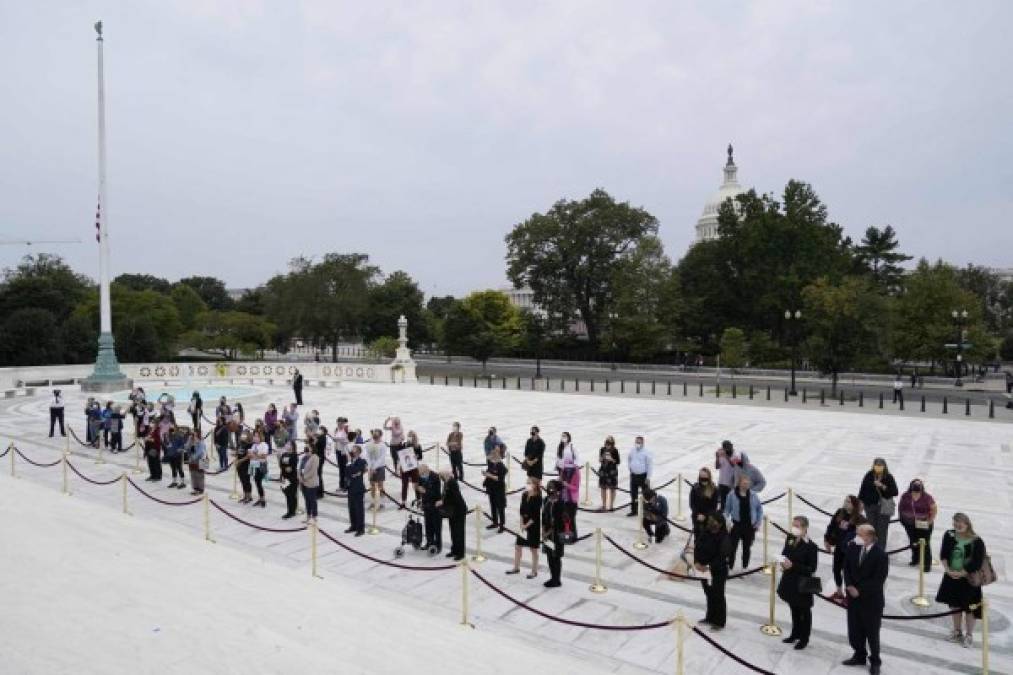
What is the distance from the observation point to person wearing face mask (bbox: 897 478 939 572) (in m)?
10.2

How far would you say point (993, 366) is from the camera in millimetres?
66812

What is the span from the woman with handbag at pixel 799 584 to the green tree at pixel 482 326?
5387 centimetres

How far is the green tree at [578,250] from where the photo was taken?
2709 inches

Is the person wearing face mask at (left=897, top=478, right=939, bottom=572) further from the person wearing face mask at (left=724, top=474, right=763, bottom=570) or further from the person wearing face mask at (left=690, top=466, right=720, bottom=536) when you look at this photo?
the person wearing face mask at (left=690, top=466, right=720, bottom=536)

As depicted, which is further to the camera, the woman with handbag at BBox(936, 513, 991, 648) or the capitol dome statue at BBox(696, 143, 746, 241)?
the capitol dome statue at BBox(696, 143, 746, 241)

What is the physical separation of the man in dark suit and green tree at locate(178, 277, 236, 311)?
128389 mm

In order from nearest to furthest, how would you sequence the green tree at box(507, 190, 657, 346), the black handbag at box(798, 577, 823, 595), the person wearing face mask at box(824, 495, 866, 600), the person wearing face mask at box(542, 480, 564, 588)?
the black handbag at box(798, 577, 823, 595) < the person wearing face mask at box(824, 495, 866, 600) < the person wearing face mask at box(542, 480, 564, 588) < the green tree at box(507, 190, 657, 346)

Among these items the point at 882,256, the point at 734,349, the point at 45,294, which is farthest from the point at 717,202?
the point at 45,294

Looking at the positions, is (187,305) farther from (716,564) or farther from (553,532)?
(716,564)

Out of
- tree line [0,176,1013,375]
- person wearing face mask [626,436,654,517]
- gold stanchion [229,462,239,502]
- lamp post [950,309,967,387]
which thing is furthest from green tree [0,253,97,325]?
lamp post [950,309,967,387]

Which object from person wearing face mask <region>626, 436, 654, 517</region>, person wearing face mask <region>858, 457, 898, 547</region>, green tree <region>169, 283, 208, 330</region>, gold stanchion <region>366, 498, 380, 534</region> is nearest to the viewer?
person wearing face mask <region>858, 457, 898, 547</region>

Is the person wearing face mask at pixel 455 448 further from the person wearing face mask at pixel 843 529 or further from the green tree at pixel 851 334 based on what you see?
the green tree at pixel 851 334

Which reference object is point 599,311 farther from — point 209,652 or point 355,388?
point 209,652

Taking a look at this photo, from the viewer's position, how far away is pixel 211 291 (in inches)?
4943
